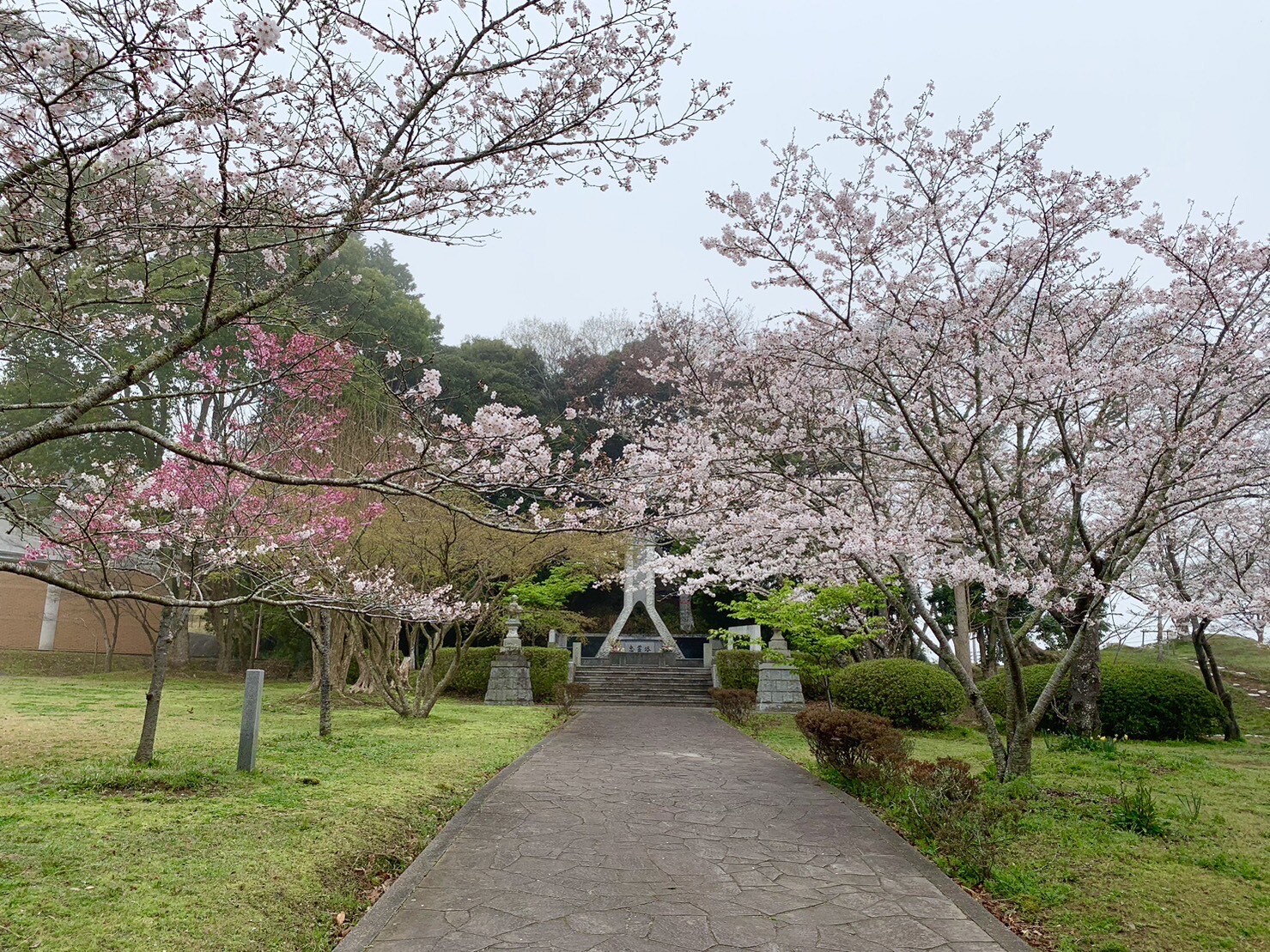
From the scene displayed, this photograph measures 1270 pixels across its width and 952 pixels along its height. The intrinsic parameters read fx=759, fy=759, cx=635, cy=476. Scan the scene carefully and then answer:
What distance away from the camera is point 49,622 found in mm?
24422

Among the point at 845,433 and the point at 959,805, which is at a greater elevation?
the point at 845,433

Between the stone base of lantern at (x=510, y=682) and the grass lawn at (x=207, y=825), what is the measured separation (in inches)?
260

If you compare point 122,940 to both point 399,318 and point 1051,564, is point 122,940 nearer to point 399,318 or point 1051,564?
point 1051,564

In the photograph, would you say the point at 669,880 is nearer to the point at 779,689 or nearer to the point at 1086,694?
the point at 1086,694

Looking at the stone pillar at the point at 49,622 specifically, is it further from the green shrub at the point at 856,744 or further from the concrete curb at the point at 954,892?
the concrete curb at the point at 954,892

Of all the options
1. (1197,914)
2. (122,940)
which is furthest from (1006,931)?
(122,940)

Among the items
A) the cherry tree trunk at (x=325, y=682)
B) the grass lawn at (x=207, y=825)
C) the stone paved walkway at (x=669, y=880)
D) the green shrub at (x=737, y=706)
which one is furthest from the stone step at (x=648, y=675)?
the stone paved walkway at (x=669, y=880)

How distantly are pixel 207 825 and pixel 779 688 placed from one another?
13.1 meters

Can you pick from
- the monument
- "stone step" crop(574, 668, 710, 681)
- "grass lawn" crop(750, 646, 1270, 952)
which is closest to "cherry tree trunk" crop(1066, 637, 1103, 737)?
"grass lawn" crop(750, 646, 1270, 952)

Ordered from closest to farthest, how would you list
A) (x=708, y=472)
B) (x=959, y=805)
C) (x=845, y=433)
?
(x=959, y=805)
(x=845, y=433)
(x=708, y=472)

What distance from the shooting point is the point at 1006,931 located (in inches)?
156

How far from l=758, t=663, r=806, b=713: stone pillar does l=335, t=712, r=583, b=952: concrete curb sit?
Result: 9.95 metres

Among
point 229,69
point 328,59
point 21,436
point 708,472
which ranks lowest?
point 21,436

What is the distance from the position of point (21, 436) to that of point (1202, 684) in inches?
592
